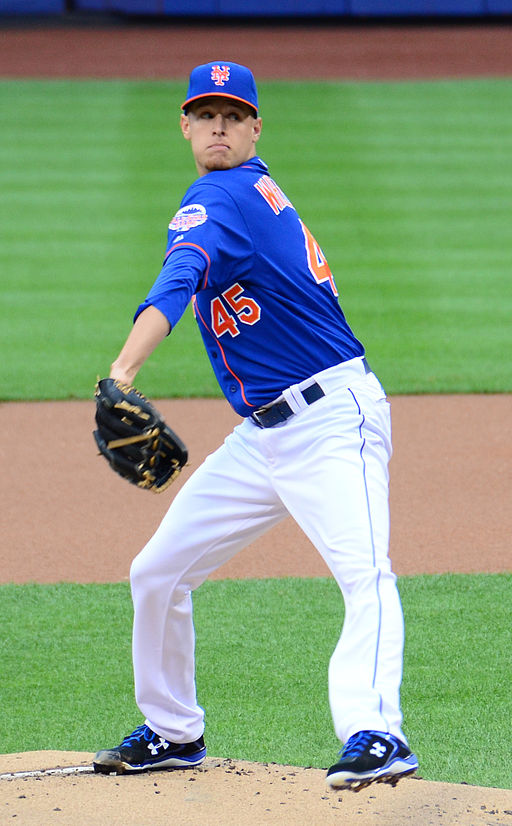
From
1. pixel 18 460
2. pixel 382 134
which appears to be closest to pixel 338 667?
pixel 18 460

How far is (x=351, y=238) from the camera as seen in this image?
13.8m

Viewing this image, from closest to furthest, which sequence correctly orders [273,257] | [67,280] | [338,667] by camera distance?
1. [338,667]
2. [273,257]
3. [67,280]

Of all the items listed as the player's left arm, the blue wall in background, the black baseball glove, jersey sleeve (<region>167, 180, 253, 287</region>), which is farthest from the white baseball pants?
the blue wall in background

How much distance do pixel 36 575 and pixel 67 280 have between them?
737cm

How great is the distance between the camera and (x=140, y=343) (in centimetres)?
310

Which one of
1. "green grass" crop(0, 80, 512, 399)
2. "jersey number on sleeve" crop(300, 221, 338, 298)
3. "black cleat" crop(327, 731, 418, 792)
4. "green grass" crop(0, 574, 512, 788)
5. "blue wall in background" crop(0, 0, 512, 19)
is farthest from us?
"blue wall in background" crop(0, 0, 512, 19)

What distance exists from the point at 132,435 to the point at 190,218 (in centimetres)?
67

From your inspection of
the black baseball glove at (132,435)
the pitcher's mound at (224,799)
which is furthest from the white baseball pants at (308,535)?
the black baseball glove at (132,435)

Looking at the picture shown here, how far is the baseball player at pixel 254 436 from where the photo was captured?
3197 mm

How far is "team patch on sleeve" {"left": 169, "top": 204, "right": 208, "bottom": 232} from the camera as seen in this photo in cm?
Result: 336

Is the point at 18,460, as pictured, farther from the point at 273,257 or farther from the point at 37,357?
the point at 273,257

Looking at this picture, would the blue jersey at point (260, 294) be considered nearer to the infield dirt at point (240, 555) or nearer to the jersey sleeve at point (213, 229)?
the jersey sleeve at point (213, 229)

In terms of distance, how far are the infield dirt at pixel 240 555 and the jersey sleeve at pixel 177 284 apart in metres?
1.47

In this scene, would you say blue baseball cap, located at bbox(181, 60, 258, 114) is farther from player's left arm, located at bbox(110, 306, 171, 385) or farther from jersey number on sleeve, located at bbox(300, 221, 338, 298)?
player's left arm, located at bbox(110, 306, 171, 385)
